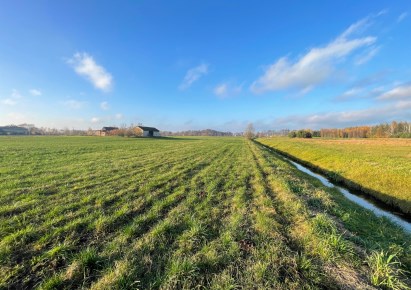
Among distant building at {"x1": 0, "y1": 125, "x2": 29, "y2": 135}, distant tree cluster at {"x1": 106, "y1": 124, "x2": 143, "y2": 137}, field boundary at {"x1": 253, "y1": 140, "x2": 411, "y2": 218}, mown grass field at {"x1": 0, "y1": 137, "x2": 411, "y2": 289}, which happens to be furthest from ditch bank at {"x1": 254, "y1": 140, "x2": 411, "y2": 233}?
distant building at {"x1": 0, "y1": 125, "x2": 29, "y2": 135}

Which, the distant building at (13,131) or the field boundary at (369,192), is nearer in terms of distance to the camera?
the field boundary at (369,192)

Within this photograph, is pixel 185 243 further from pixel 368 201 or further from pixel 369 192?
pixel 369 192

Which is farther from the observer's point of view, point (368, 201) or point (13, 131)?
point (13, 131)

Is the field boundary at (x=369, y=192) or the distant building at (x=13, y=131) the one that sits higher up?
the distant building at (x=13, y=131)

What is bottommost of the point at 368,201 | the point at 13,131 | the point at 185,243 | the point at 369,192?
the point at 368,201

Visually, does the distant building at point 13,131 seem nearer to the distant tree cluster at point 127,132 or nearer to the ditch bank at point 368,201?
the distant tree cluster at point 127,132

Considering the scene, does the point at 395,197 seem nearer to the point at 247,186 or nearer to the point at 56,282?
the point at 247,186

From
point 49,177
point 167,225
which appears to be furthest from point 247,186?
point 49,177

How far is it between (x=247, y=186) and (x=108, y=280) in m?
8.21

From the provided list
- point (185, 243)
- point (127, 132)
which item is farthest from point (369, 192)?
point (127, 132)

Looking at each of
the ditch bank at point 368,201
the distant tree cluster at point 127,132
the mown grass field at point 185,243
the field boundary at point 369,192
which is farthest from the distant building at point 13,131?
the ditch bank at point 368,201

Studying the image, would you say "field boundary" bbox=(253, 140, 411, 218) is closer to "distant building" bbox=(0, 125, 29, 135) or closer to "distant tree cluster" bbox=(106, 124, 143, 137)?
"distant tree cluster" bbox=(106, 124, 143, 137)

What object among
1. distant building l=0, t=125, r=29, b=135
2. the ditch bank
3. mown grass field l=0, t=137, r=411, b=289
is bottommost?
the ditch bank

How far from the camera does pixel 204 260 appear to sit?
420 cm
